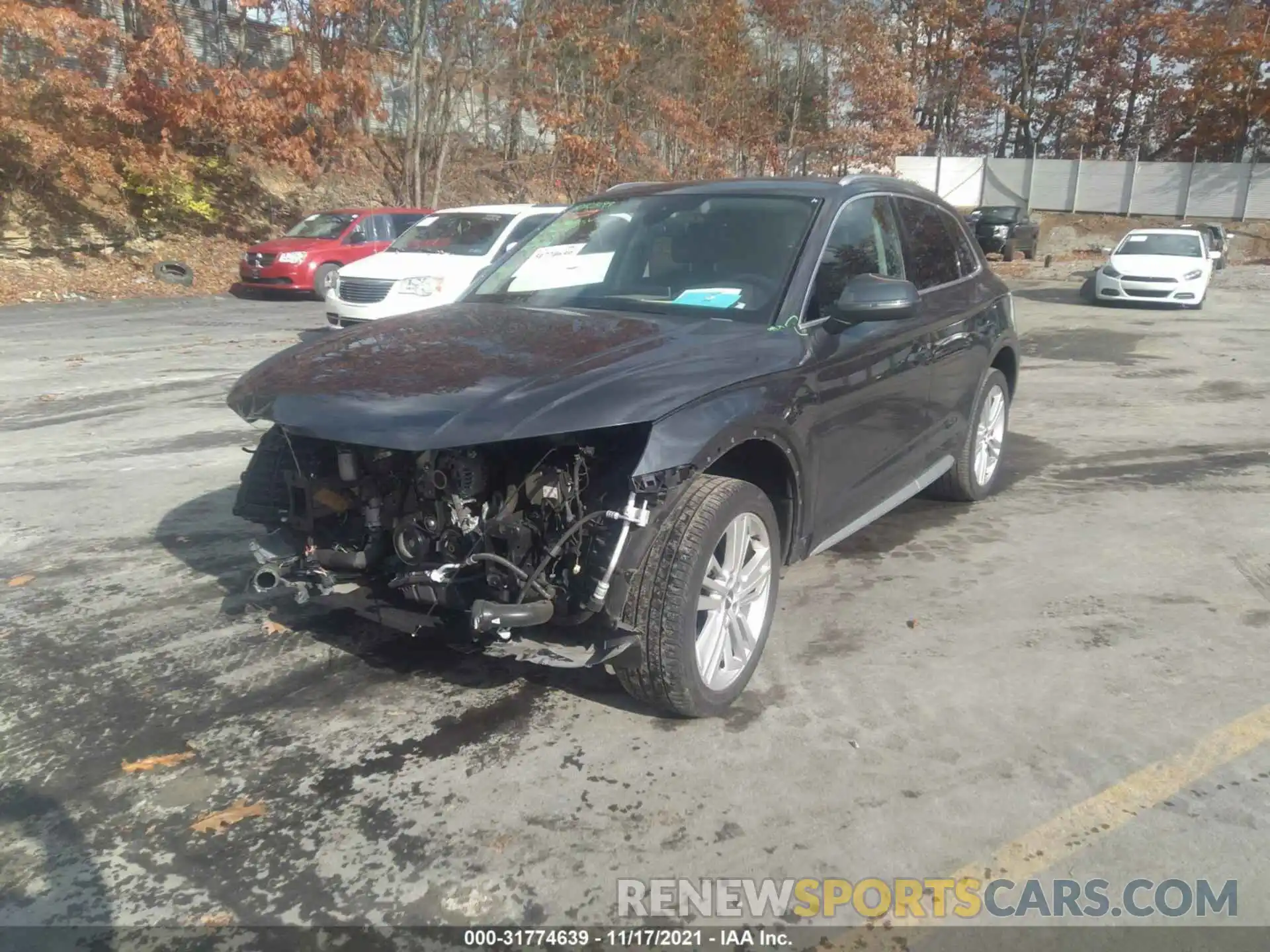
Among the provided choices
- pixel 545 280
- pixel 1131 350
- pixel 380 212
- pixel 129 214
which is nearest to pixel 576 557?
pixel 545 280

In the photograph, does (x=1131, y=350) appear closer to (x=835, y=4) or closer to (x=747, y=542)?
(x=747, y=542)

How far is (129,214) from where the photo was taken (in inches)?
853

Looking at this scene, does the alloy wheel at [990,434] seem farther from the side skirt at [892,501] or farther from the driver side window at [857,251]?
the driver side window at [857,251]

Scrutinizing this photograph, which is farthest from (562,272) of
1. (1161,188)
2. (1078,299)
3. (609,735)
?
(1161,188)

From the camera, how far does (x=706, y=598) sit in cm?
341

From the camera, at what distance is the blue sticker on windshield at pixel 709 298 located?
4105 mm

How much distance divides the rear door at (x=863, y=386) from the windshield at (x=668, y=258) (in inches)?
8.4

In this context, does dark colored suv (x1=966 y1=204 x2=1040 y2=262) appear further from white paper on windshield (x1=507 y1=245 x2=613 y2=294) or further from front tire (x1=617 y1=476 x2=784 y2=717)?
front tire (x1=617 y1=476 x2=784 y2=717)

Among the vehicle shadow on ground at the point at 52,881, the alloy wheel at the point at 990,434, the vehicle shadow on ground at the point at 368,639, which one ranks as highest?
the alloy wheel at the point at 990,434

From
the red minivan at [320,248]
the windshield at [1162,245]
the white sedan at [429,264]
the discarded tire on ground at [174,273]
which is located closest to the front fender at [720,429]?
the white sedan at [429,264]

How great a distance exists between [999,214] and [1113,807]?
32.2 m

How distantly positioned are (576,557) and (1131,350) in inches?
481

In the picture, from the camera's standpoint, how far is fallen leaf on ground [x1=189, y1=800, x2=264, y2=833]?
9.57ft

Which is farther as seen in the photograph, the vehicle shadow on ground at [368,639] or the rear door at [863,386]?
the rear door at [863,386]
